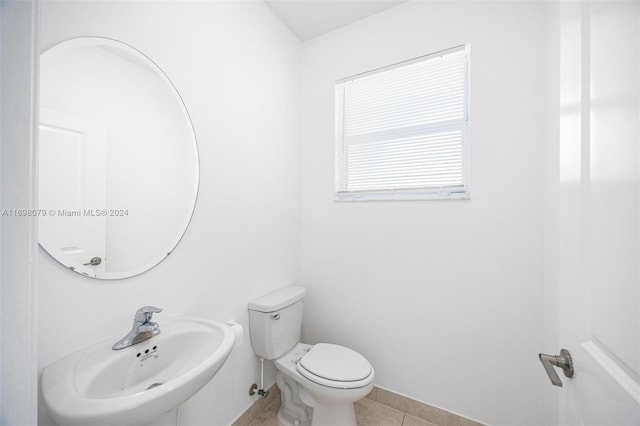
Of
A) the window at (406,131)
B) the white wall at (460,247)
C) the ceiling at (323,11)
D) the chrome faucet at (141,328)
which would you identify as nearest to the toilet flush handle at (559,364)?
the white wall at (460,247)

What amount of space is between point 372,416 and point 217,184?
164 cm

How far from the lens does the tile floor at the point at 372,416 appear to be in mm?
1448

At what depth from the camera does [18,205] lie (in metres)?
0.40

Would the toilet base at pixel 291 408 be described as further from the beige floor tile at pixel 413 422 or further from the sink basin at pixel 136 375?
the sink basin at pixel 136 375

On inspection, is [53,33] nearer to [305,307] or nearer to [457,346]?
[305,307]

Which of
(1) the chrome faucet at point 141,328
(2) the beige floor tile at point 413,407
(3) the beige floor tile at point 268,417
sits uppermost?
(1) the chrome faucet at point 141,328

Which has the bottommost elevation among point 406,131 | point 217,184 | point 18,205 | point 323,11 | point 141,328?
point 141,328

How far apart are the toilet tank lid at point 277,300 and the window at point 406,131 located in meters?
0.72

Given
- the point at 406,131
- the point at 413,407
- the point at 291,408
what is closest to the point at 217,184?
the point at 406,131

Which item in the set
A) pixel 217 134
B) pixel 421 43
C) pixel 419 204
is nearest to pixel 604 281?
pixel 419 204

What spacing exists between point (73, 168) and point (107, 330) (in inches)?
22.1

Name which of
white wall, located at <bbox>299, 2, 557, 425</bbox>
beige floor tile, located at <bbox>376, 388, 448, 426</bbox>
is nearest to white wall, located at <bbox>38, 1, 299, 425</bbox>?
white wall, located at <bbox>299, 2, 557, 425</bbox>

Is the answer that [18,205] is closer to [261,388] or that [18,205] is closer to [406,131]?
[261,388]

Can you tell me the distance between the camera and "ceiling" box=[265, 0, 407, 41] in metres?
1.57
